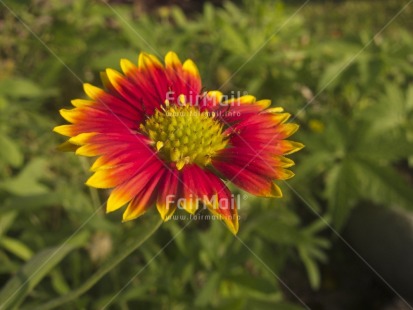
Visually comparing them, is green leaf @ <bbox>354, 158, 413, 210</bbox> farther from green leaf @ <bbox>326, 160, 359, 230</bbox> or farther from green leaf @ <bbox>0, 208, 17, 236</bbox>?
green leaf @ <bbox>0, 208, 17, 236</bbox>

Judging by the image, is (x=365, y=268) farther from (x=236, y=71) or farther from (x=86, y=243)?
(x=86, y=243)

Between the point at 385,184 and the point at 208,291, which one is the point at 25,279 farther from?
the point at 385,184

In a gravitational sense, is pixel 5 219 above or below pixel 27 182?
below

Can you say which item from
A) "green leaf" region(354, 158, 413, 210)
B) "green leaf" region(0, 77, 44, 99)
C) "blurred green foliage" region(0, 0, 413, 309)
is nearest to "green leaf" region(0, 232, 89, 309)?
"blurred green foliage" region(0, 0, 413, 309)

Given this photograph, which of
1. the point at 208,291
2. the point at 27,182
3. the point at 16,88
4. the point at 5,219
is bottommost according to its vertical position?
the point at 208,291

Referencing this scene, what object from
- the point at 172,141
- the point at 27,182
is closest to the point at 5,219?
the point at 27,182

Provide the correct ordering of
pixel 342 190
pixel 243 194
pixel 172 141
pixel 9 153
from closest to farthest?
pixel 172 141 → pixel 9 153 → pixel 342 190 → pixel 243 194

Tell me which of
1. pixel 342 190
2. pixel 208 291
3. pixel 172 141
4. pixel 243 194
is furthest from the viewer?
pixel 243 194
